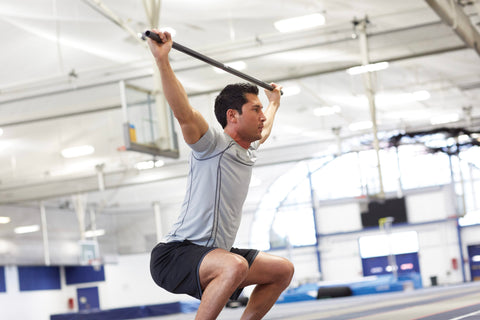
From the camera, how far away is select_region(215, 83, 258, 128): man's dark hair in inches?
133

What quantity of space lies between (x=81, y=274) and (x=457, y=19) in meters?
21.7

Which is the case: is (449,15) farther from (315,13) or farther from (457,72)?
(457,72)

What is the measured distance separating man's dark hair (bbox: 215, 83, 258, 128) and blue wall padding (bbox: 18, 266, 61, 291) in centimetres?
2454

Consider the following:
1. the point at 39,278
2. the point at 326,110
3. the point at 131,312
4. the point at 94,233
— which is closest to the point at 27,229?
the point at 39,278

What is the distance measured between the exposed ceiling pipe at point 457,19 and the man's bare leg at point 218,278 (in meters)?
8.63

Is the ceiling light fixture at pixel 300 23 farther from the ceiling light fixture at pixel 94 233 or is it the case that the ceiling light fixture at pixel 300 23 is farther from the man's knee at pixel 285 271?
the ceiling light fixture at pixel 94 233

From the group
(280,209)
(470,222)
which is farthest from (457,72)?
(280,209)

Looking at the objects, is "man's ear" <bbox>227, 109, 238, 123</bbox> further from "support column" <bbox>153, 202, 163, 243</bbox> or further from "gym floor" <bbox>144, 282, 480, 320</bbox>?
"support column" <bbox>153, 202, 163, 243</bbox>

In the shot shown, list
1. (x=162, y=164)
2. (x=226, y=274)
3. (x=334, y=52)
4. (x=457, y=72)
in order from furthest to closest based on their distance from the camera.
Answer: (x=162, y=164) < (x=457, y=72) < (x=334, y=52) < (x=226, y=274)

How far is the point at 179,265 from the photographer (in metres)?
3.19

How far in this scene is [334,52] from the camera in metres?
13.7

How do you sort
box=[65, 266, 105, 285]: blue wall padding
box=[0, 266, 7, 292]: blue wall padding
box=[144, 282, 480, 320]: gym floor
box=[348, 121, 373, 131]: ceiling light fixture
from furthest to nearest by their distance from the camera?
box=[65, 266, 105, 285]: blue wall padding
box=[0, 266, 7, 292]: blue wall padding
box=[348, 121, 373, 131]: ceiling light fixture
box=[144, 282, 480, 320]: gym floor

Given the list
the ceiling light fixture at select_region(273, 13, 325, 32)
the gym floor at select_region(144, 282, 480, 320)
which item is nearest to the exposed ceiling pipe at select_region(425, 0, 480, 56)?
the ceiling light fixture at select_region(273, 13, 325, 32)

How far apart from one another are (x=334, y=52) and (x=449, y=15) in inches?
104
